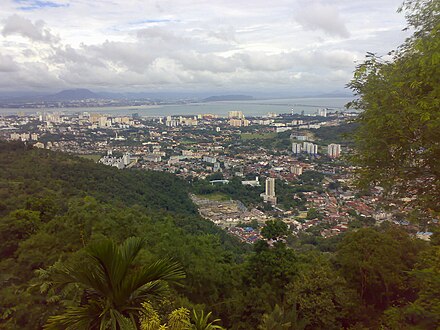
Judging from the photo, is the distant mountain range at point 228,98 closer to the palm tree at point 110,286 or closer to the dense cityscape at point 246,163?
the dense cityscape at point 246,163

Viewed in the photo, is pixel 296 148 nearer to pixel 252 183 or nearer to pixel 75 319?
pixel 252 183

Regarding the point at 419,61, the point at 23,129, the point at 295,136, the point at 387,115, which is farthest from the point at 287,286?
the point at 23,129

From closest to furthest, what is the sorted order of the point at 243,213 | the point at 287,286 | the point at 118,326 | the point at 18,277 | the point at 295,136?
1. the point at 118,326
2. the point at 18,277
3. the point at 287,286
4. the point at 243,213
5. the point at 295,136

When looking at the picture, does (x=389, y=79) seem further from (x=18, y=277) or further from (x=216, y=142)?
(x=216, y=142)

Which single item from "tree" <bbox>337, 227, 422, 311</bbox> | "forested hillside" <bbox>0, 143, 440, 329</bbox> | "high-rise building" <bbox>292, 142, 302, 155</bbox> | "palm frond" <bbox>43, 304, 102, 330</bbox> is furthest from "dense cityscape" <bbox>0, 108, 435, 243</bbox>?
"palm frond" <bbox>43, 304, 102, 330</bbox>

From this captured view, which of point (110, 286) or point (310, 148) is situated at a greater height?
point (110, 286)

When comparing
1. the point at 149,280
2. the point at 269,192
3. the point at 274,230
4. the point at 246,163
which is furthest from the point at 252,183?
the point at 149,280
